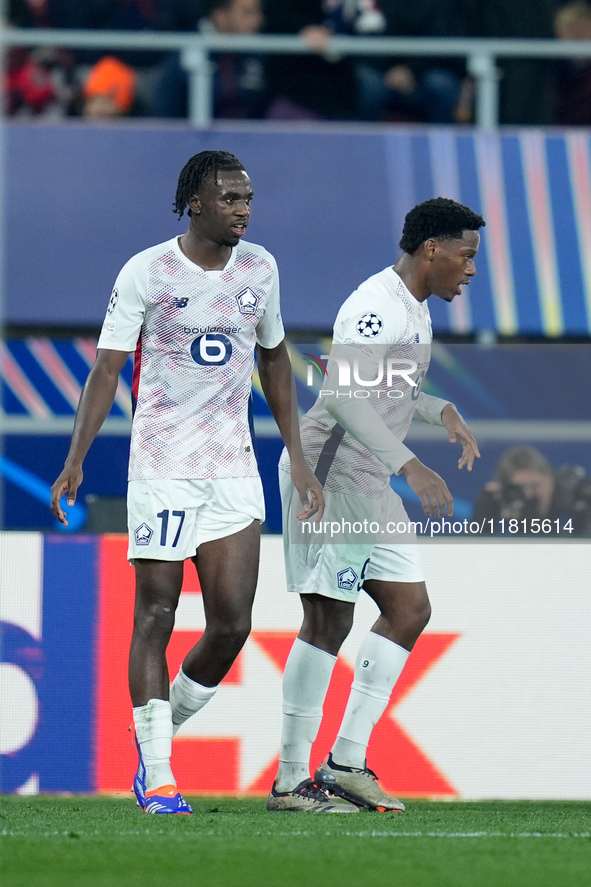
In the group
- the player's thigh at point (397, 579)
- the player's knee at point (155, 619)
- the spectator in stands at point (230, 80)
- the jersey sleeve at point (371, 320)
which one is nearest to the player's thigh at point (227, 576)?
the player's knee at point (155, 619)

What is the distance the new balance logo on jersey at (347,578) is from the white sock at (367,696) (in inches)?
8.6

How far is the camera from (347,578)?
434 centimetres

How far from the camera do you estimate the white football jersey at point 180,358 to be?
4.09m

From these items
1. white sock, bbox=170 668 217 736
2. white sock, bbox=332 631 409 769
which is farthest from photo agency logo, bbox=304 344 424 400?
white sock, bbox=170 668 217 736

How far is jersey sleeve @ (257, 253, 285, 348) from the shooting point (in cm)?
428

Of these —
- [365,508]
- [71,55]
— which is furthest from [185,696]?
[71,55]

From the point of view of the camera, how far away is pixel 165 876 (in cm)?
298

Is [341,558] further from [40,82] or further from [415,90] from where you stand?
[40,82]

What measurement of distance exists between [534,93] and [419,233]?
395 centimetres

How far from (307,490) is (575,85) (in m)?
4.89

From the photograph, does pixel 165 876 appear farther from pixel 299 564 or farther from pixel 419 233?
pixel 419 233

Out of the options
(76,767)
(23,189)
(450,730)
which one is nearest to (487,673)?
(450,730)

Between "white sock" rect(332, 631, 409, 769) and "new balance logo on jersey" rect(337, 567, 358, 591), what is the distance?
0.72ft

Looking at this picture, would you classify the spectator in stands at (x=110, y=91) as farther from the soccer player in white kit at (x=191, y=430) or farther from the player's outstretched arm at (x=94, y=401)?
the player's outstretched arm at (x=94, y=401)
